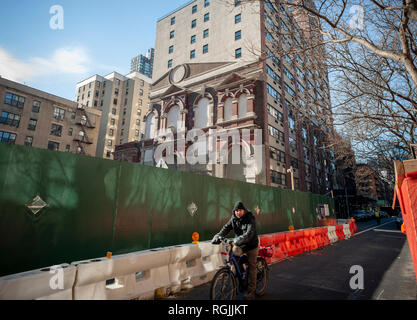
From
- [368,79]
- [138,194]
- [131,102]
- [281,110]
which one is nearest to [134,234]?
[138,194]

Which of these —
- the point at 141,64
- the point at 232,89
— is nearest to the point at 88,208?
the point at 232,89

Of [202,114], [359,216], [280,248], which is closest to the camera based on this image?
[280,248]

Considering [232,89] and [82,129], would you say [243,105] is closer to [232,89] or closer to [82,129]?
[232,89]

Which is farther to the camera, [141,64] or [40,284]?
[141,64]

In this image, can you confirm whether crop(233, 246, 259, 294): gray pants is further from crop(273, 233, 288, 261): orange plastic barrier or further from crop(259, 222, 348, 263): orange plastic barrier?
crop(273, 233, 288, 261): orange plastic barrier

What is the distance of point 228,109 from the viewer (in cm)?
2777

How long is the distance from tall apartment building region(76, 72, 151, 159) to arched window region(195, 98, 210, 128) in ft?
118

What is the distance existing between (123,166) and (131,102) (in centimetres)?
6356

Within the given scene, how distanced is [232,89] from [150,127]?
15.2 meters

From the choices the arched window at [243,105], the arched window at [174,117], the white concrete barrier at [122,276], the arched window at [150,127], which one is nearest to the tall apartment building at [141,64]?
the arched window at [150,127]

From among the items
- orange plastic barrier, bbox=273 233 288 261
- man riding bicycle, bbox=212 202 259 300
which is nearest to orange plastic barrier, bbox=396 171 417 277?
man riding bicycle, bbox=212 202 259 300

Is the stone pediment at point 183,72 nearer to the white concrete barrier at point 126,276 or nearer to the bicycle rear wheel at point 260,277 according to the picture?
the white concrete barrier at point 126,276

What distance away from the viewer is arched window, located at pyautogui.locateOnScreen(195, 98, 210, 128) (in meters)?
29.7
